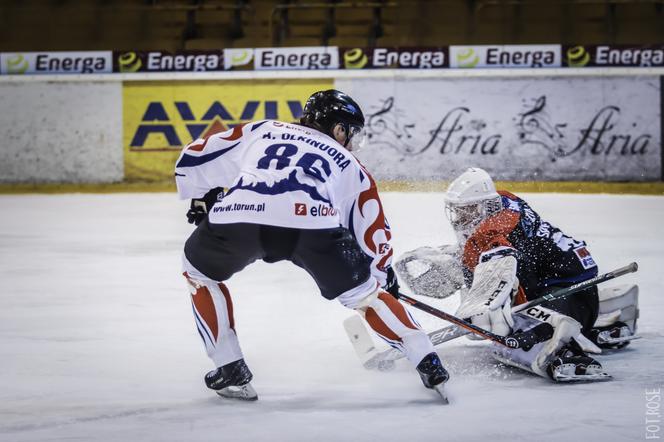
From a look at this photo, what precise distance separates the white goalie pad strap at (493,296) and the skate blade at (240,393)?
0.84 meters

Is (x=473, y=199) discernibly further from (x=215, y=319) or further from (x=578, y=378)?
(x=215, y=319)

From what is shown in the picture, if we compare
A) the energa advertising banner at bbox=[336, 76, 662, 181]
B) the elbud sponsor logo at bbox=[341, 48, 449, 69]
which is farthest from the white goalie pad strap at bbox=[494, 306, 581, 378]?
the elbud sponsor logo at bbox=[341, 48, 449, 69]

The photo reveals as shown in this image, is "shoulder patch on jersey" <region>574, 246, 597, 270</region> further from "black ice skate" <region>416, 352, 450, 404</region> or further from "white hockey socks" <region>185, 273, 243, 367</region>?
"white hockey socks" <region>185, 273, 243, 367</region>

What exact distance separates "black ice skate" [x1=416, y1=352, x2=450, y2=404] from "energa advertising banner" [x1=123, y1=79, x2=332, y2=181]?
9.75 metres

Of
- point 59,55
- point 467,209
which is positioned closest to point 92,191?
point 59,55

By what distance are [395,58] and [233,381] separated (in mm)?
9800

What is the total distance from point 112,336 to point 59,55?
9369 mm

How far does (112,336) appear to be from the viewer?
4.23 metres

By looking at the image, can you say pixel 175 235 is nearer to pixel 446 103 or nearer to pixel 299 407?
pixel 299 407

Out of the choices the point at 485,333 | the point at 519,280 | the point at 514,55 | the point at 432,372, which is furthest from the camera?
the point at 514,55

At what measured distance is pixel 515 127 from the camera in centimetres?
1231

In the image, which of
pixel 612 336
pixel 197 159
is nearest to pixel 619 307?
pixel 612 336

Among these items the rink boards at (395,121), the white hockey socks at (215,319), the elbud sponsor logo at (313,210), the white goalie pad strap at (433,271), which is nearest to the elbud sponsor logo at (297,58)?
the rink boards at (395,121)

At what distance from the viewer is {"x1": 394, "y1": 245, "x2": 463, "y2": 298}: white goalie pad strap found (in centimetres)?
411
